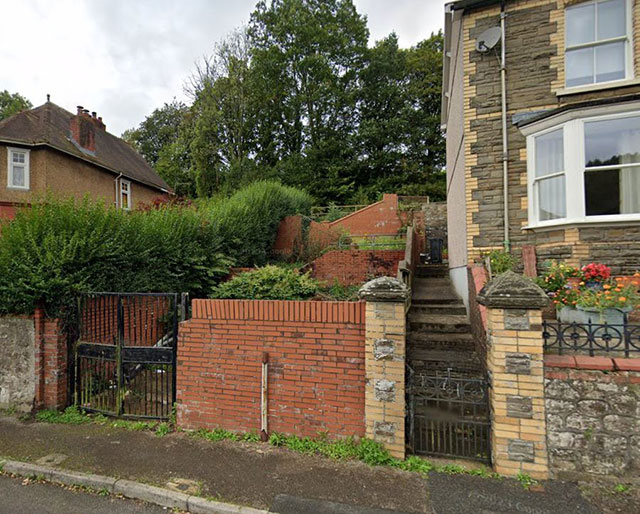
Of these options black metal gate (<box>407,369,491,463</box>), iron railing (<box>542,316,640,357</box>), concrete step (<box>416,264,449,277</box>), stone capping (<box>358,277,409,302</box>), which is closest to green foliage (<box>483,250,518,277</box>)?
iron railing (<box>542,316,640,357</box>)

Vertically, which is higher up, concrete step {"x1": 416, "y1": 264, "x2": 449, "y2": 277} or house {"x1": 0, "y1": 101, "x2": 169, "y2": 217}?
house {"x1": 0, "y1": 101, "x2": 169, "y2": 217}

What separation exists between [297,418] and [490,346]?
7.60 ft

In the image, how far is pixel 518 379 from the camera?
3240 millimetres

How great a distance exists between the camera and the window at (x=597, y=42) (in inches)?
243

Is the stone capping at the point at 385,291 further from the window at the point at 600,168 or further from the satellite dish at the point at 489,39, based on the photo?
the satellite dish at the point at 489,39

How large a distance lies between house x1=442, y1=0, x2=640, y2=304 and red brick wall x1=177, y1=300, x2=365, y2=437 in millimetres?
4318

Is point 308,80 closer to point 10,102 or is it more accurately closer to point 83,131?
point 83,131

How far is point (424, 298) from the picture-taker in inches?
299

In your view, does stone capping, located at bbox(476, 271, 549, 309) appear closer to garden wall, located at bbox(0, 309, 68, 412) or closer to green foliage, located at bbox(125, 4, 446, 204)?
Answer: garden wall, located at bbox(0, 309, 68, 412)

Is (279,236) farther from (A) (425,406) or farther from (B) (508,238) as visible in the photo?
(A) (425,406)

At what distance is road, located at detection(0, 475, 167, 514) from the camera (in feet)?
10.0

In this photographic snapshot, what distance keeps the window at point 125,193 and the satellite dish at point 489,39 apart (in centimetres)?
2031

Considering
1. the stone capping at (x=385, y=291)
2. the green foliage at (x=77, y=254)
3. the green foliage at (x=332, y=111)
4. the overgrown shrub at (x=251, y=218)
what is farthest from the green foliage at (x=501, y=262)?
the green foliage at (x=332, y=111)

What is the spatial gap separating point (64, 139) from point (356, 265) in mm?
16660
